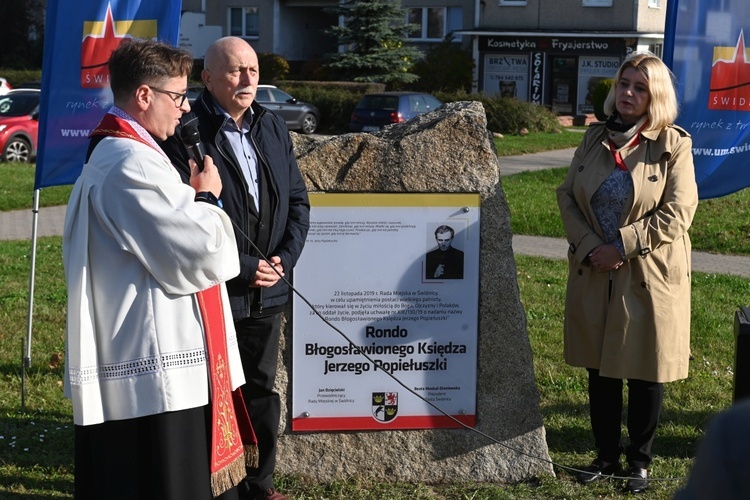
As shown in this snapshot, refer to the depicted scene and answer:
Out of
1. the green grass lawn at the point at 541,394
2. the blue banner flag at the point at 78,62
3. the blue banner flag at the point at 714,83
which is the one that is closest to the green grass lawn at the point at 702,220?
the green grass lawn at the point at 541,394

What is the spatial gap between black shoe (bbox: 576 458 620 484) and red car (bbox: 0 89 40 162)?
16901 millimetres

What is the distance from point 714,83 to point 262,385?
3.69 metres

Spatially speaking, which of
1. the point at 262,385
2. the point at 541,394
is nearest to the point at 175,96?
the point at 262,385

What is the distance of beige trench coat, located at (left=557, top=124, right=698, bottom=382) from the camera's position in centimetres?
475

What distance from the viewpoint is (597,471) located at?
5.04m

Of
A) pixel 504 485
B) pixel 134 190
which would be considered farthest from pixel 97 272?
pixel 504 485

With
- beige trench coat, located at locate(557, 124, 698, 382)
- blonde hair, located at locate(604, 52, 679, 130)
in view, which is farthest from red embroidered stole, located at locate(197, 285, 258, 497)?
blonde hair, located at locate(604, 52, 679, 130)

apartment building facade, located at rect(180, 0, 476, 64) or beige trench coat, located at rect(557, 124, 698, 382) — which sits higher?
apartment building facade, located at rect(180, 0, 476, 64)

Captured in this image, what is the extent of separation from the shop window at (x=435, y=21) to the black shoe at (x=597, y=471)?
40.2 meters

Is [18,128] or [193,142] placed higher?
[193,142]

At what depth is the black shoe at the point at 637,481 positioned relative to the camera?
489cm

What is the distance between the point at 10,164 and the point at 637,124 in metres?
16.4

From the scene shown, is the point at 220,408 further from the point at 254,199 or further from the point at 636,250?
the point at 636,250

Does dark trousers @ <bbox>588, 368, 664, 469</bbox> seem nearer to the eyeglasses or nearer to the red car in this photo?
the eyeglasses
